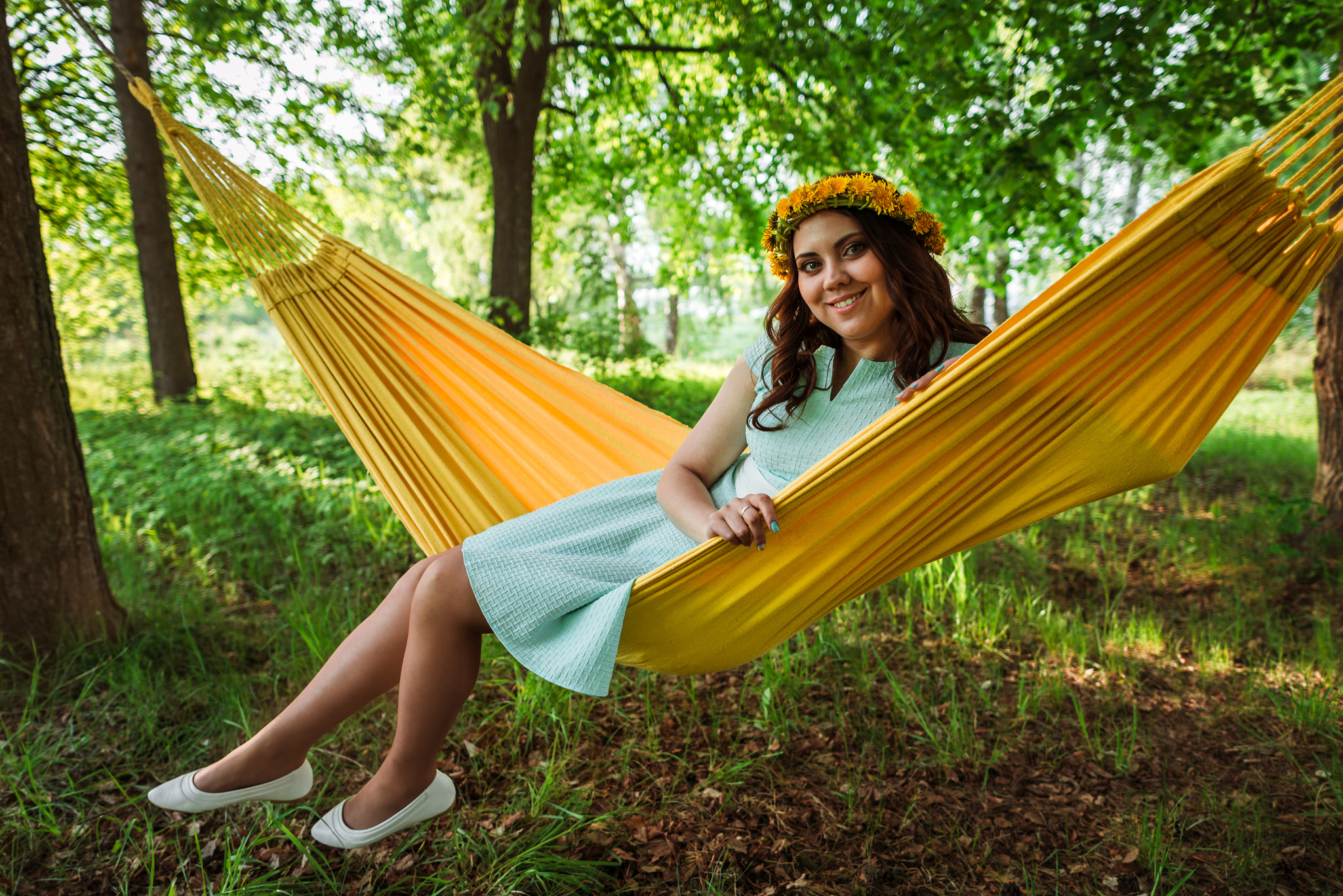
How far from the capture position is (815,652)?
6.34 feet

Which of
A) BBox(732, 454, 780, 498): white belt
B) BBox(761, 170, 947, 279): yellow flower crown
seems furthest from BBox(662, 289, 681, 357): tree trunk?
BBox(761, 170, 947, 279): yellow flower crown

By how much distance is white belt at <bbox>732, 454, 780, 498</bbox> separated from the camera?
1.33m

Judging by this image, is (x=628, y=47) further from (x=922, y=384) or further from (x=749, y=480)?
(x=922, y=384)

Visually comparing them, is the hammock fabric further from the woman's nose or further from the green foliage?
the green foliage

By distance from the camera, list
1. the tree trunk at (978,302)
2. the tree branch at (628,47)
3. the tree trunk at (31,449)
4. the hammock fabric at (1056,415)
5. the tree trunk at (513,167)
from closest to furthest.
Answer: the hammock fabric at (1056,415), the tree trunk at (31,449), the tree branch at (628,47), the tree trunk at (513,167), the tree trunk at (978,302)

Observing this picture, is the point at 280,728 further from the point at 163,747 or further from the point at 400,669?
the point at 163,747

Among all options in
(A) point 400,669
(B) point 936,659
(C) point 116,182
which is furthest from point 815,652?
(C) point 116,182

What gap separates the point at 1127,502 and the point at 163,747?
3475 mm

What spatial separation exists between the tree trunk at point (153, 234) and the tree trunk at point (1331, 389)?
567 cm

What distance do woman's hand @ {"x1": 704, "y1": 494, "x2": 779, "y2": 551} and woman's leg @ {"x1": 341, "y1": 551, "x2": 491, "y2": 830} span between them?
40 centimetres

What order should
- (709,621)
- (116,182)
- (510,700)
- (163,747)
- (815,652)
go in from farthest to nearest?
(116,182), (815,652), (510,700), (163,747), (709,621)

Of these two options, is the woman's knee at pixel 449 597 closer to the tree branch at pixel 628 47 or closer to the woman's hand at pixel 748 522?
the woman's hand at pixel 748 522

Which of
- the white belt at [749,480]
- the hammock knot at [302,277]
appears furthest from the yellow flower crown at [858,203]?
the hammock knot at [302,277]

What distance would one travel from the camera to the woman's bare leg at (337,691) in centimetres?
119
